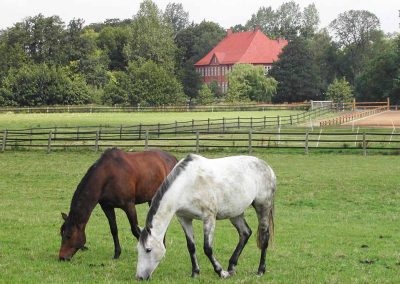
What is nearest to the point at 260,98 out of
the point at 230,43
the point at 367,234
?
the point at 230,43

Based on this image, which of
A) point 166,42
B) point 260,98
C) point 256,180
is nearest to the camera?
point 256,180

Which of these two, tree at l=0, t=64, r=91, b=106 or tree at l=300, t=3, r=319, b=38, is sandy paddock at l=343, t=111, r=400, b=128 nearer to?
tree at l=0, t=64, r=91, b=106

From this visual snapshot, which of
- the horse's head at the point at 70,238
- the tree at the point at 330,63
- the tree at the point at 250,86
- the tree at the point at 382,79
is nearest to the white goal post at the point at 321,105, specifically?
the tree at the point at 382,79

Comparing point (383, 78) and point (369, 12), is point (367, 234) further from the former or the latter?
point (369, 12)

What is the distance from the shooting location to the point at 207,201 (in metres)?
7.37

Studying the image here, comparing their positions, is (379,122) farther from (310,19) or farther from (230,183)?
Result: (310,19)

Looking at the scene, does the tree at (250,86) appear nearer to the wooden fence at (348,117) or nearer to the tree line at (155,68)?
the tree line at (155,68)

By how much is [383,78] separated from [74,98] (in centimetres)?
3789

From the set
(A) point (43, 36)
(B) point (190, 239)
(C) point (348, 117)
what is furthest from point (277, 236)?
(A) point (43, 36)

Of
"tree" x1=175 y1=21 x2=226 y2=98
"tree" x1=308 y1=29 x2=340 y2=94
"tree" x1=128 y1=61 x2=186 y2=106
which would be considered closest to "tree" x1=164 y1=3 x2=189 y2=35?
"tree" x1=175 y1=21 x2=226 y2=98

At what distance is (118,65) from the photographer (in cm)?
10138

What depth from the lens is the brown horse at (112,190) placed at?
8.36 metres

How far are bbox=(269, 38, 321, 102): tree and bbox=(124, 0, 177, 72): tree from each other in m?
18.1

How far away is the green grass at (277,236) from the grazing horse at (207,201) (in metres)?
0.37
